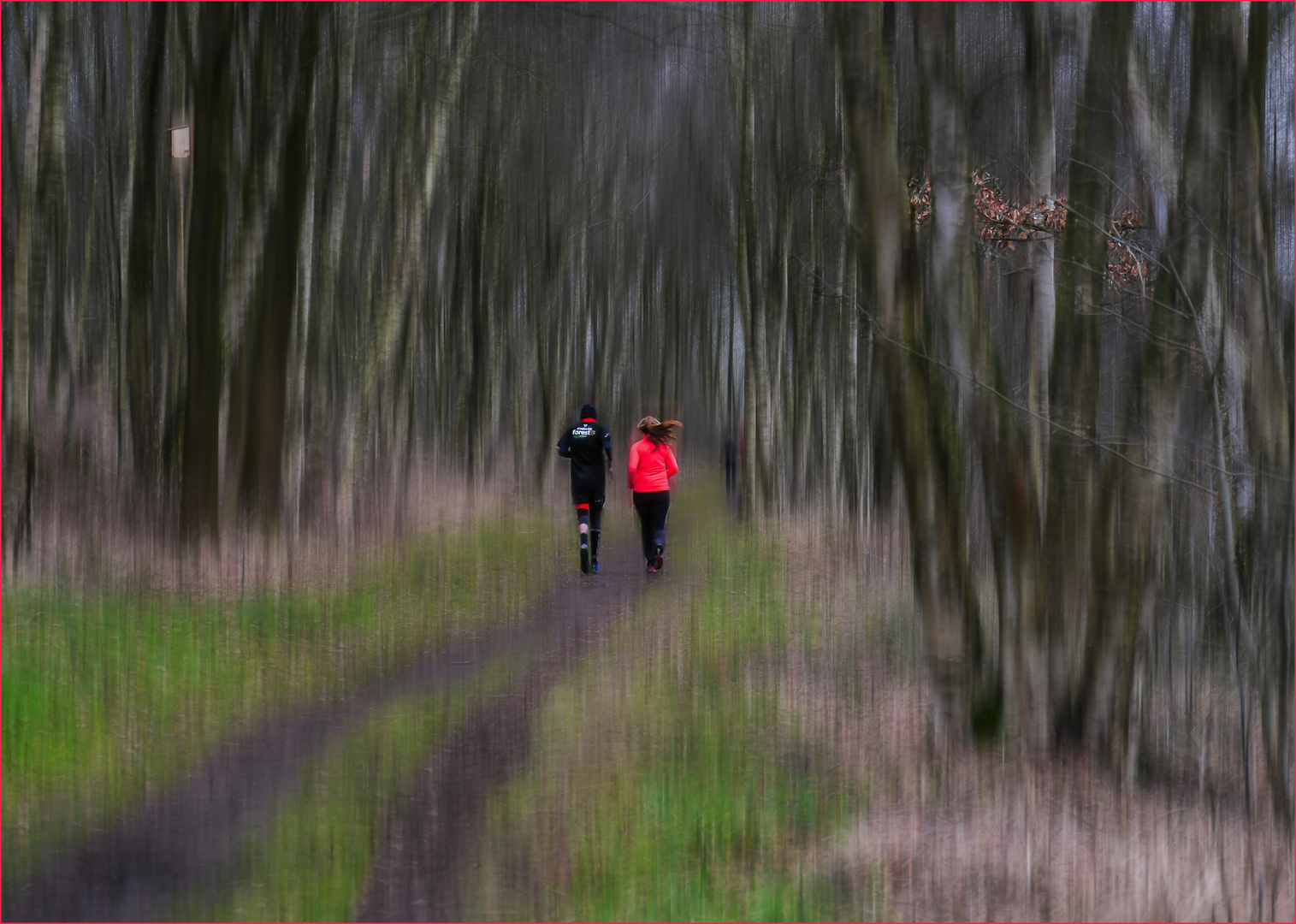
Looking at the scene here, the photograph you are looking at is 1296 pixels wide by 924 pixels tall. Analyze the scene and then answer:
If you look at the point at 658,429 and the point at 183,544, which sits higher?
the point at 658,429

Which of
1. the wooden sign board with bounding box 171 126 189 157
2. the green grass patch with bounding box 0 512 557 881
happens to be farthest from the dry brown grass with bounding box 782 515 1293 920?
the wooden sign board with bounding box 171 126 189 157

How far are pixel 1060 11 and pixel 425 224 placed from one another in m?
9.76

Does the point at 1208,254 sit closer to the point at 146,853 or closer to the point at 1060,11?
the point at 1060,11

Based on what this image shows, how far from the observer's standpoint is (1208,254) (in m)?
5.14

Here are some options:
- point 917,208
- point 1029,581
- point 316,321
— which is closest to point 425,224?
point 316,321

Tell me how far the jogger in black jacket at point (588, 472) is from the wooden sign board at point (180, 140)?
487 cm

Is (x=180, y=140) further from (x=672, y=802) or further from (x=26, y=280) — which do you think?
(x=672, y=802)

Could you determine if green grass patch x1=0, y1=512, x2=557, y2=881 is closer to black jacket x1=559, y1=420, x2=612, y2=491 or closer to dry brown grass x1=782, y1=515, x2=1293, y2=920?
black jacket x1=559, y1=420, x2=612, y2=491

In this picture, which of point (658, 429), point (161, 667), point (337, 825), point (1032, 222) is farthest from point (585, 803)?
point (658, 429)

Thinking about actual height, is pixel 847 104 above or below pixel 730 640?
above

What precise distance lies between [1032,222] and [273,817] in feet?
15.5

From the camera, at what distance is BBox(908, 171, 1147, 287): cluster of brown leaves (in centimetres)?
541

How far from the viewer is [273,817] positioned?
5.20m

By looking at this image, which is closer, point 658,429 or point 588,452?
point 658,429
